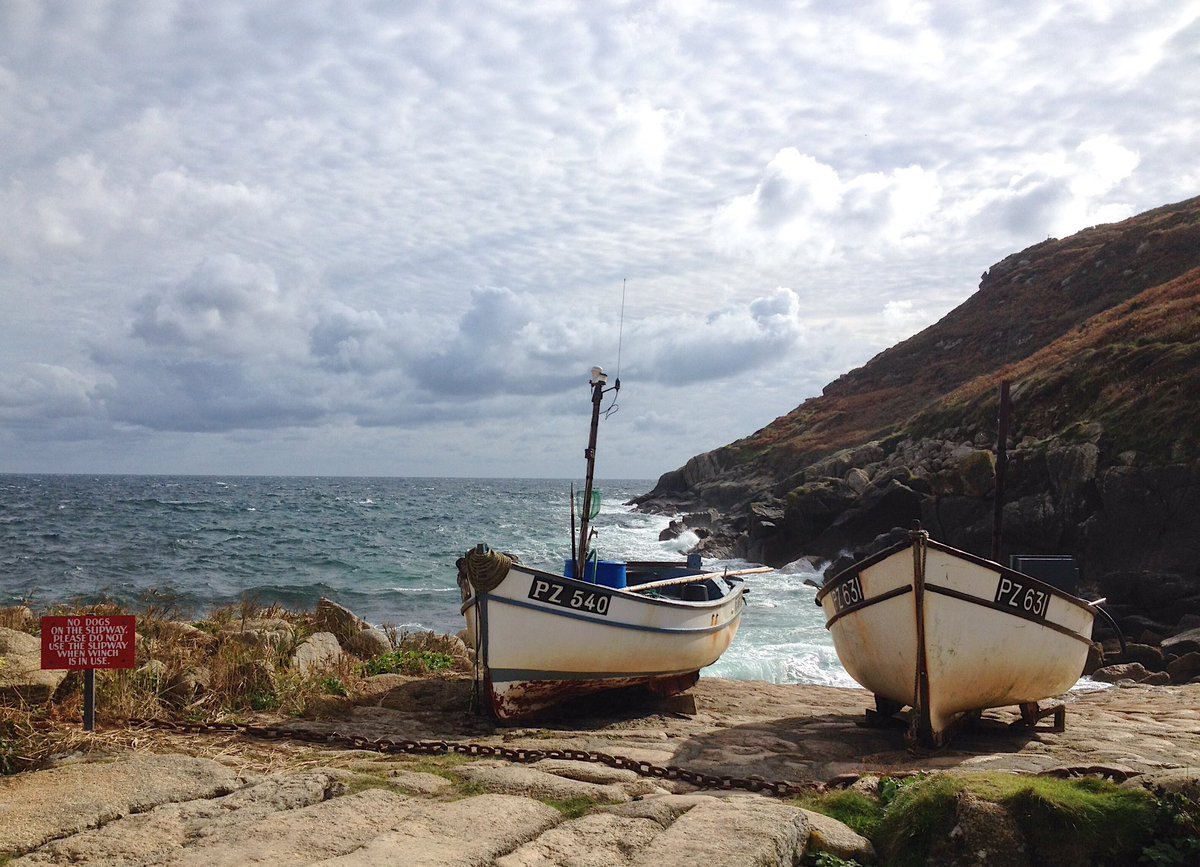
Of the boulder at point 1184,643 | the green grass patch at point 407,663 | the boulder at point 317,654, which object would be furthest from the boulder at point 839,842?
the boulder at point 1184,643

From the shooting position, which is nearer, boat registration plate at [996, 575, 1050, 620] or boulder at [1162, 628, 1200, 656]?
boat registration plate at [996, 575, 1050, 620]

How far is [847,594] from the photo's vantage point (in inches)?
370

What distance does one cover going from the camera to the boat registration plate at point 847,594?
360 inches

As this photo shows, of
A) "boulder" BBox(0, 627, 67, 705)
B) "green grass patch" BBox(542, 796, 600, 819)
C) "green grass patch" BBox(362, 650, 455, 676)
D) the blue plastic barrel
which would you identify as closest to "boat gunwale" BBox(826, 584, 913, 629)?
the blue plastic barrel

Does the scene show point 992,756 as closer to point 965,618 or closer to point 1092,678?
point 965,618

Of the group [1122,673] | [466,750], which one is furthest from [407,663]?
[1122,673]

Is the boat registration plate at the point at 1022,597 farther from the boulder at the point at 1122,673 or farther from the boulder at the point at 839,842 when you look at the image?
the boulder at the point at 1122,673

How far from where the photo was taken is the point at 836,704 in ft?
39.2

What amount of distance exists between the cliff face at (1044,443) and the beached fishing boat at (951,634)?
10.7 metres

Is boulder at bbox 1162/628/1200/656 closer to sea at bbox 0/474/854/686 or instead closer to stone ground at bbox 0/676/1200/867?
sea at bbox 0/474/854/686

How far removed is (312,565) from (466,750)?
2573cm

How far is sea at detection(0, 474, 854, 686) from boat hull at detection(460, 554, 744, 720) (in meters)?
5.75

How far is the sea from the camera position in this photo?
1870cm

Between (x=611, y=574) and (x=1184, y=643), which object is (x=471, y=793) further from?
(x=1184, y=643)
